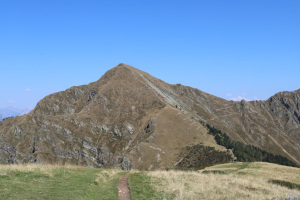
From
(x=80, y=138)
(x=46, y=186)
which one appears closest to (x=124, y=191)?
(x=46, y=186)

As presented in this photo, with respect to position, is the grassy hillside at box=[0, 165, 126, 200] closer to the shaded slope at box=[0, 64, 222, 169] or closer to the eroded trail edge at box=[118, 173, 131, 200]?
the eroded trail edge at box=[118, 173, 131, 200]

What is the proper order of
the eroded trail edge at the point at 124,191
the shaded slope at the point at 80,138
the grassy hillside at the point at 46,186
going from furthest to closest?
the shaded slope at the point at 80,138, the eroded trail edge at the point at 124,191, the grassy hillside at the point at 46,186

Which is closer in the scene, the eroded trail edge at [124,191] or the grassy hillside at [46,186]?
the grassy hillside at [46,186]

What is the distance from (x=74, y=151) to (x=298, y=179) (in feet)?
529

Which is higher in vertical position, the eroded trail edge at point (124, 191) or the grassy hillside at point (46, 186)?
the grassy hillside at point (46, 186)

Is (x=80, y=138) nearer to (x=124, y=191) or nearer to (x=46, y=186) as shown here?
(x=124, y=191)

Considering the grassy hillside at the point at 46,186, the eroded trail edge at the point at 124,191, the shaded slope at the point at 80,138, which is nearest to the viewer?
the grassy hillside at the point at 46,186

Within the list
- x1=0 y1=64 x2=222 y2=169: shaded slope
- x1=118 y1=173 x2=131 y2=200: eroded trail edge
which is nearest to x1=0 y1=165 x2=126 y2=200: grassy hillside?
x1=118 y1=173 x2=131 y2=200: eroded trail edge

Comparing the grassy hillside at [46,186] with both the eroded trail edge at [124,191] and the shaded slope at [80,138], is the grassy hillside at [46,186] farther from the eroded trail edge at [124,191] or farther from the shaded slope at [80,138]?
the shaded slope at [80,138]

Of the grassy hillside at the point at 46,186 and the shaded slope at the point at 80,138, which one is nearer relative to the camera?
the grassy hillside at the point at 46,186

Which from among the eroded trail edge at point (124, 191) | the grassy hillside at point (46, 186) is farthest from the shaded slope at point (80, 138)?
the grassy hillside at point (46, 186)

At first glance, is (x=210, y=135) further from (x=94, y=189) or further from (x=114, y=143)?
(x=94, y=189)

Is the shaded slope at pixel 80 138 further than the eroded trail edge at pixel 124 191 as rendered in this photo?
Yes

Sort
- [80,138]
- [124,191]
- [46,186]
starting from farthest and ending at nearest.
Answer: [80,138], [124,191], [46,186]
